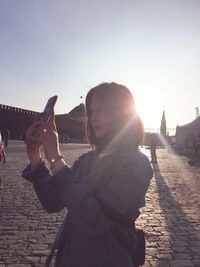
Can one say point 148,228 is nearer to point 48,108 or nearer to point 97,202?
point 48,108

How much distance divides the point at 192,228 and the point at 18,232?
3087 millimetres

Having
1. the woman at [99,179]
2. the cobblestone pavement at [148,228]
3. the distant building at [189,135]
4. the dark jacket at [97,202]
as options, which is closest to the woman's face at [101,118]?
the woman at [99,179]

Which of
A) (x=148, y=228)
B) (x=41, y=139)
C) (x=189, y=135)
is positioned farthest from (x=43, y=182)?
(x=189, y=135)

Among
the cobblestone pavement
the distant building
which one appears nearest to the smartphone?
the cobblestone pavement

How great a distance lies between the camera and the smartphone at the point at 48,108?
2.12m

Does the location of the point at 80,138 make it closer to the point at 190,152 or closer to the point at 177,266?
the point at 190,152

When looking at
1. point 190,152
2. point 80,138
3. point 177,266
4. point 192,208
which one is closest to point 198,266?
point 177,266

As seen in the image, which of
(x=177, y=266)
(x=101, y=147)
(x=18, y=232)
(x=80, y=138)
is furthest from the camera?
(x=80, y=138)

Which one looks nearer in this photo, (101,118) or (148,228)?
(101,118)

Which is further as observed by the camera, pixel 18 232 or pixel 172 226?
pixel 172 226

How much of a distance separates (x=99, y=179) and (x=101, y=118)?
1.14 ft

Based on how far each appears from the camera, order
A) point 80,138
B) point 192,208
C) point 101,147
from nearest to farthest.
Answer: point 101,147, point 192,208, point 80,138

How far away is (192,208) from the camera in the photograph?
30.8 feet

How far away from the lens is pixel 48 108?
219 cm
